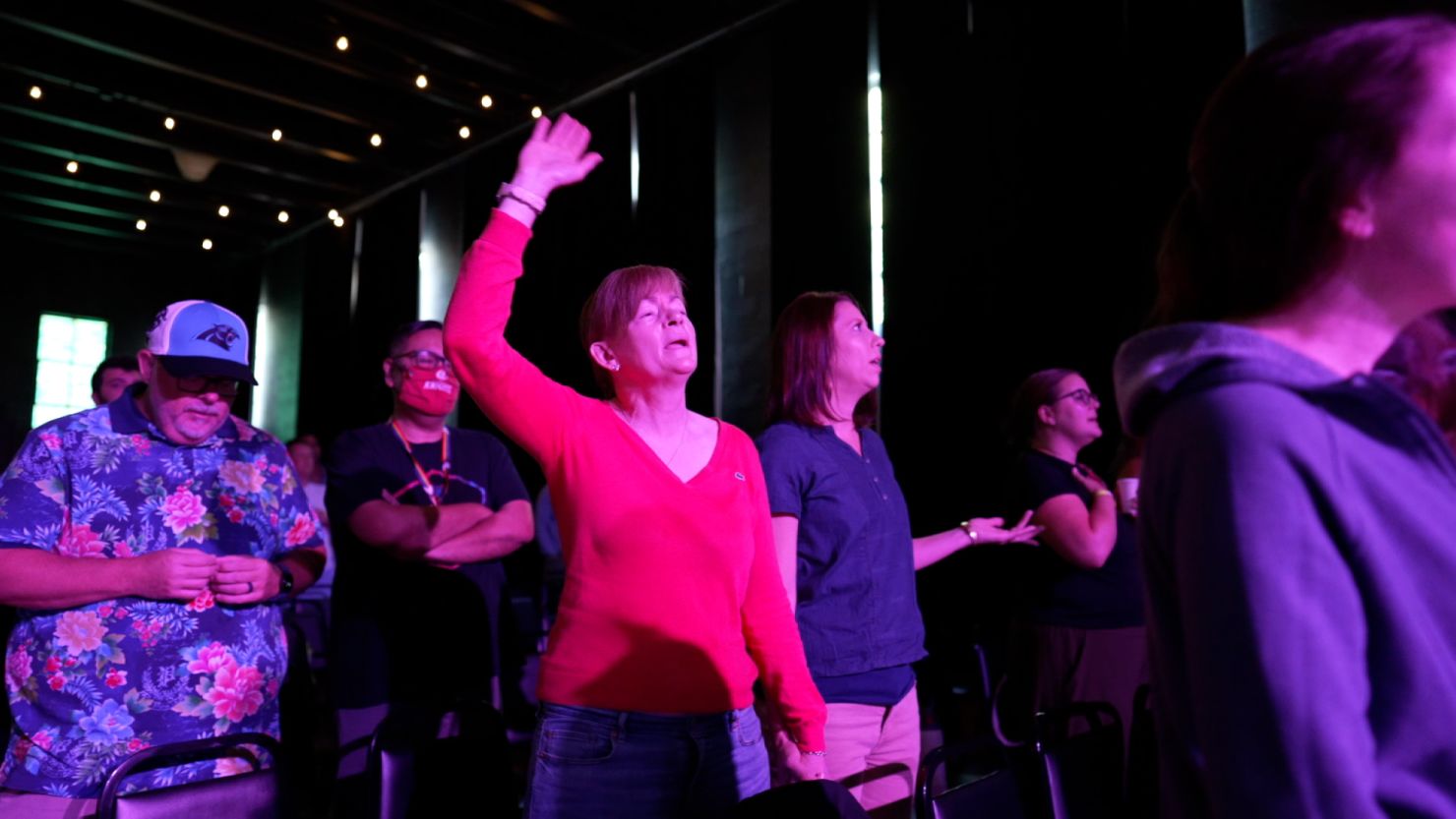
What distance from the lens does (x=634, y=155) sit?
23.0 ft

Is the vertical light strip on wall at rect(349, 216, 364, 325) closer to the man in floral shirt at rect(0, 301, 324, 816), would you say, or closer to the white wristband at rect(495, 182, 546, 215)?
the man in floral shirt at rect(0, 301, 324, 816)

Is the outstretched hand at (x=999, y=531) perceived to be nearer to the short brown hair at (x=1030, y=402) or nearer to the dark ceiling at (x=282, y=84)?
the short brown hair at (x=1030, y=402)

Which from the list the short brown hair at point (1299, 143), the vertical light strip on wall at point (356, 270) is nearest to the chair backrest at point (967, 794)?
the short brown hair at point (1299, 143)

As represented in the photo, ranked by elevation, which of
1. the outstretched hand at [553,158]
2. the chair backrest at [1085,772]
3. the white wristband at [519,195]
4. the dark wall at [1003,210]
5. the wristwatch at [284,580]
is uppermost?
the dark wall at [1003,210]

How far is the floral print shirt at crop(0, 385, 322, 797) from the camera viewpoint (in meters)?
1.84

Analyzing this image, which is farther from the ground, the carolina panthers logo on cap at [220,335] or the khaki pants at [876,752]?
the carolina panthers logo on cap at [220,335]

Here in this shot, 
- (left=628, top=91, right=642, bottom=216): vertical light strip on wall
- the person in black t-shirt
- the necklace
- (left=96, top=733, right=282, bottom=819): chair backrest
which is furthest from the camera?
(left=628, top=91, right=642, bottom=216): vertical light strip on wall

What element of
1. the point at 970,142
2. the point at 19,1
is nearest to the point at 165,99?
the point at 19,1

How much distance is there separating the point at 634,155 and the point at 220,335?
5.21 m

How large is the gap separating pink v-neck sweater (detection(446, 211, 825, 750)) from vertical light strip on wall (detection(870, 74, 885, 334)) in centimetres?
367

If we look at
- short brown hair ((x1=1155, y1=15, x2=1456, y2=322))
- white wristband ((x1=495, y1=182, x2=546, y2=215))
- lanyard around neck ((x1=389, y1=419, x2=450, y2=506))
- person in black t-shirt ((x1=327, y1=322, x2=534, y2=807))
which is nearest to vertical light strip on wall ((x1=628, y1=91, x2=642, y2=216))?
person in black t-shirt ((x1=327, y1=322, x2=534, y2=807))

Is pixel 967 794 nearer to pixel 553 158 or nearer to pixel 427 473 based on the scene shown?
pixel 553 158

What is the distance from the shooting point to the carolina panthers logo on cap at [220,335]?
6.88ft

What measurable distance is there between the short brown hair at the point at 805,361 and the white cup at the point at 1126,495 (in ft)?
4.16
